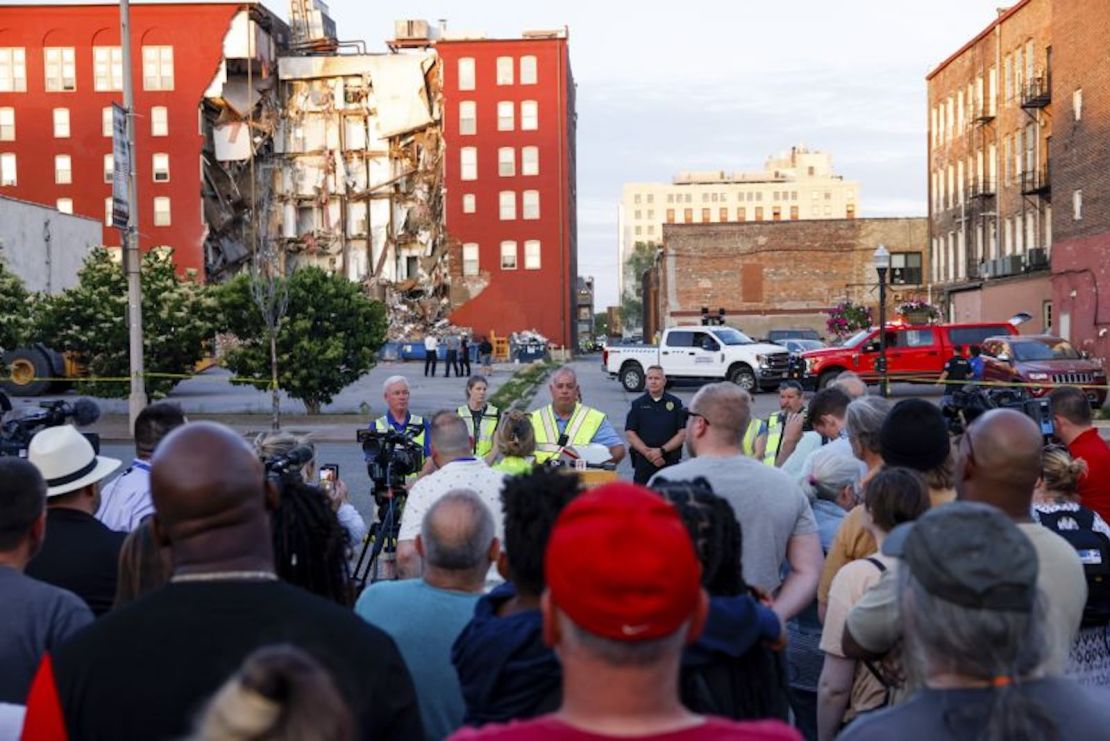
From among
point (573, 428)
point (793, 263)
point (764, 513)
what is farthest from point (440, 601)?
point (793, 263)

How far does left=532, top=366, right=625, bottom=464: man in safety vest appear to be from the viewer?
9375 mm

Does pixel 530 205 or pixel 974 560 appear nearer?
pixel 974 560

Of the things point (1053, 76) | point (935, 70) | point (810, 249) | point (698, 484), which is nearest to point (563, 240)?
point (810, 249)

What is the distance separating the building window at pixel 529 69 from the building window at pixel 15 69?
27.6 metres

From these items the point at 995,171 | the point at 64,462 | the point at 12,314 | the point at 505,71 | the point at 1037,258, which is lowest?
the point at 64,462

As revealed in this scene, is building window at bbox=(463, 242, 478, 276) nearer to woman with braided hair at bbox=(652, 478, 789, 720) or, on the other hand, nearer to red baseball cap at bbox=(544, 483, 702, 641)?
woman with braided hair at bbox=(652, 478, 789, 720)

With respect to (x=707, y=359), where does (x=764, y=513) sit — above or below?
above

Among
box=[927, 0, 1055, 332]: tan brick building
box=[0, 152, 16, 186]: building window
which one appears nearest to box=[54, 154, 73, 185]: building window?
box=[0, 152, 16, 186]: building window

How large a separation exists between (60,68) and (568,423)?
65.9 metres

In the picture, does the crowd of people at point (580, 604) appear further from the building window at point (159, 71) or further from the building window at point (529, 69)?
the building window at point (529, 69)

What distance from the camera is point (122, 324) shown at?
2912 centimetres

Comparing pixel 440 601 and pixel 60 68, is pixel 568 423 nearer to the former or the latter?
pixel 440 601

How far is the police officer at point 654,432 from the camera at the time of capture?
34.0 feet

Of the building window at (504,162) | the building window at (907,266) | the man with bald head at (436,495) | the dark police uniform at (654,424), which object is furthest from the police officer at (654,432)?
the building window at (907,266)
